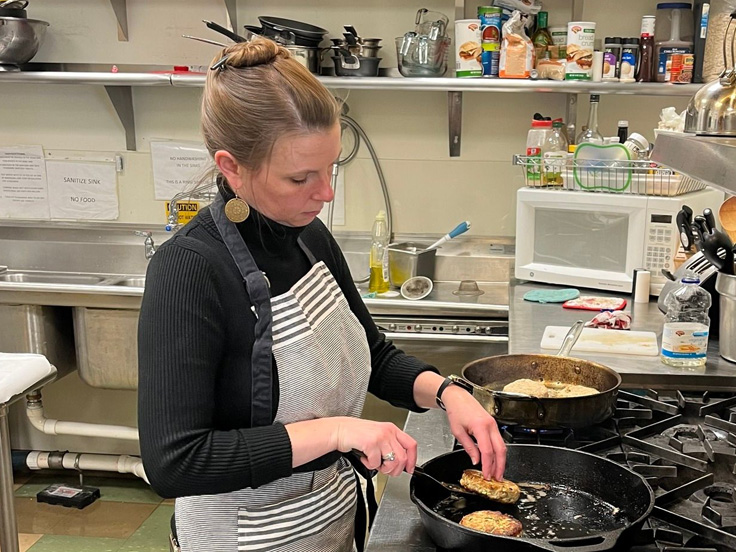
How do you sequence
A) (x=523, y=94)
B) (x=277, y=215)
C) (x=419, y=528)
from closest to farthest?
(x=419, y=528), (x=277, y=215), (x=523, y=94)

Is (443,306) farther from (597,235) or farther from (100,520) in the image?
(100,520)

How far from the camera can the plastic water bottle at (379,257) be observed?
307 centimetres

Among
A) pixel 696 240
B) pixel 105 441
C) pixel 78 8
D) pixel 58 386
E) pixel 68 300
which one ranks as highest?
pixel 78 8

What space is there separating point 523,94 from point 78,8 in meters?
1.84

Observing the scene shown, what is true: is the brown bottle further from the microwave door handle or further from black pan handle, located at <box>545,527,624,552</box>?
black pan handle, located at <box>545,527,624,552</box>

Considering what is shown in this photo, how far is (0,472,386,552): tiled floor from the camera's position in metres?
2.96

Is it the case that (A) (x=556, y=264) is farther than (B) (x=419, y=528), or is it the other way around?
(A) (x=556, y=264)

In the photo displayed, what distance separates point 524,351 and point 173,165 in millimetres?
1977

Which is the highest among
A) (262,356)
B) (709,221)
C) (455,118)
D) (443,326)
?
(455,118)

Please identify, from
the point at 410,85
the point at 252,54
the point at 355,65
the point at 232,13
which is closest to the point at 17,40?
the point at 232,13

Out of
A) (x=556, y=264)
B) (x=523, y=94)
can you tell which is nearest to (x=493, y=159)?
(x=523, y=94)

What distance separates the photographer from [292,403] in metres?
1.34

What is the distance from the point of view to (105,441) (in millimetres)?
3559

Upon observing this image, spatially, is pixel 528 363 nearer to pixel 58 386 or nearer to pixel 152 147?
pixel 152 147
